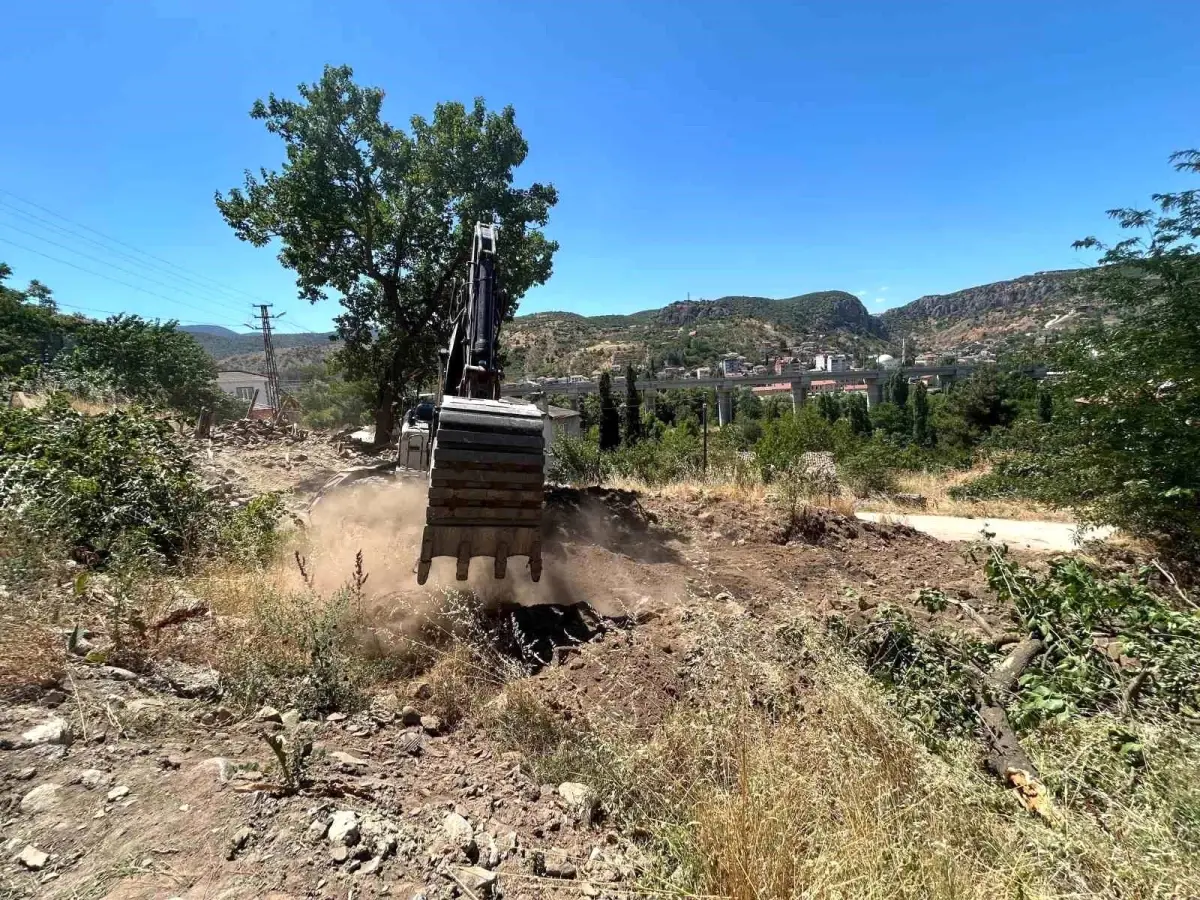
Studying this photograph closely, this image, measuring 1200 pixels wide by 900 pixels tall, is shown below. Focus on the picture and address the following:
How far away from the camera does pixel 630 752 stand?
285 cm

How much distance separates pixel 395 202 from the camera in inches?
500

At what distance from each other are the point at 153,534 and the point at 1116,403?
11.0 m

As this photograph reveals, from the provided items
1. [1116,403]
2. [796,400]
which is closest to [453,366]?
[1116,403]

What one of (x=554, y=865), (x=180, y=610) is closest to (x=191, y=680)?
(x=180, y=610)

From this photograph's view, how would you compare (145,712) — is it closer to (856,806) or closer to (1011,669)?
(856,806)

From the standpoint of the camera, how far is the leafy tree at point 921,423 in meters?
46.5

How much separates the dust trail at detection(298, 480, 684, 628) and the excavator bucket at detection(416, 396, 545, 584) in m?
0.58

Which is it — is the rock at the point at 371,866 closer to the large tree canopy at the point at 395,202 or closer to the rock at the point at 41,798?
the rock at the point at 41,798

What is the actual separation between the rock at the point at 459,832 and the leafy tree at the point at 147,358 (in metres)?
26.0

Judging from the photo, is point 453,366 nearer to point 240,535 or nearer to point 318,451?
point 240,535

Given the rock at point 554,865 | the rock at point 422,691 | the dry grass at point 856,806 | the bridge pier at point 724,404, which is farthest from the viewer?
the bridge pier at point 724,404

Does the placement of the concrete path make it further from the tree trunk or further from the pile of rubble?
the pile of rubble

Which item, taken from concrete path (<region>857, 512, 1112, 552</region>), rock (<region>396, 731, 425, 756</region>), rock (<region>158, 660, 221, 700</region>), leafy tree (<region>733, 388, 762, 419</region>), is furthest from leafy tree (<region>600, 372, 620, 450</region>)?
rock (<region>396, 731, 425, 756</region>)

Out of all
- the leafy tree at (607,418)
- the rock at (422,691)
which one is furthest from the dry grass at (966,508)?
the leafy tree at (607,418)
